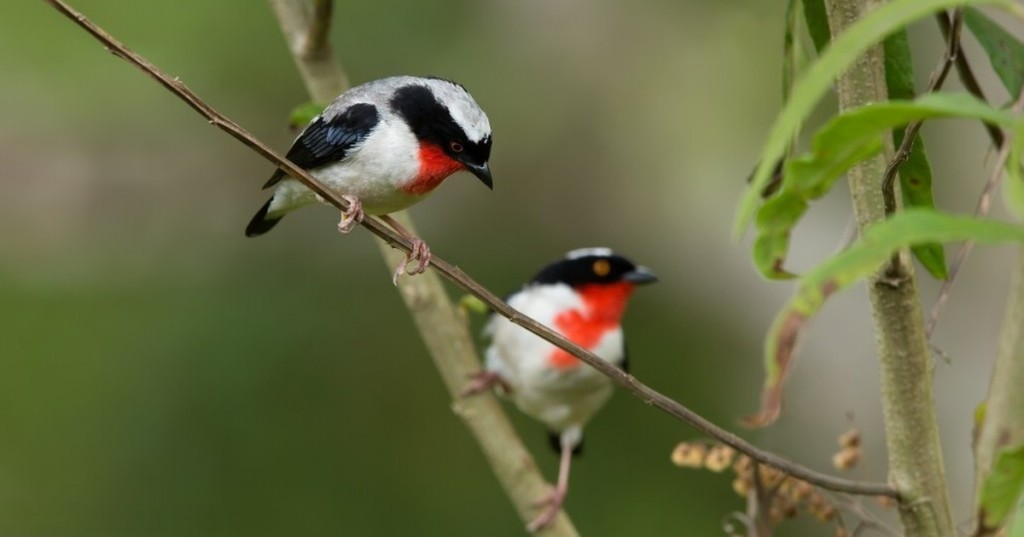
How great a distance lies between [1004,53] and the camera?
1.33m

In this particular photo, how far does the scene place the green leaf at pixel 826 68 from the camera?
1.94 feet

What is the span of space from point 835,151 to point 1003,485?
21 centimetres

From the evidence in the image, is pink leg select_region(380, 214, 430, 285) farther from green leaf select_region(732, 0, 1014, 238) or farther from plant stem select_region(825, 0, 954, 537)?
green leaf select_region(732, 0, 1014, 238)

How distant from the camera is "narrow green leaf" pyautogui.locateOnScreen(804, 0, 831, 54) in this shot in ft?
4.22

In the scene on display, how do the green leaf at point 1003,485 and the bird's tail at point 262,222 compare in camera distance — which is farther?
the bird's tail at point 262,222

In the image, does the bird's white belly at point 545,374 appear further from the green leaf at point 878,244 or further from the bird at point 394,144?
the green leaf at point 878,244

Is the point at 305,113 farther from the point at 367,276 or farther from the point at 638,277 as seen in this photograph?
the point at 367,276

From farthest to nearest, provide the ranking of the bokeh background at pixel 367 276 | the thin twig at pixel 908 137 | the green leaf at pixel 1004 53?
the bokeh background at pixel 367 276 → the green leaf at pixel 1004 53 → the thin twig at pixel 908 137

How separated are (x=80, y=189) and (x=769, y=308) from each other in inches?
122

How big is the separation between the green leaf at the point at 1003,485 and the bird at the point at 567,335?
273 cm

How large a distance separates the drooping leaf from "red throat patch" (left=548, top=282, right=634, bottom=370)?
2340 millimetres

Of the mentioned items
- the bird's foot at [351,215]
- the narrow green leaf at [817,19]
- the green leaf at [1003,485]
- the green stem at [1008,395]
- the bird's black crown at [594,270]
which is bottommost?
the bird's black crown at [594,270]

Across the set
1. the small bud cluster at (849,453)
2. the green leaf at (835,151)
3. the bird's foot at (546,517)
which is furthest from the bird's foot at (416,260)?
the green leaf at (835,151)

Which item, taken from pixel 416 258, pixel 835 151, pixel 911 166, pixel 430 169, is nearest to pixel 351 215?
pixel 416 258
